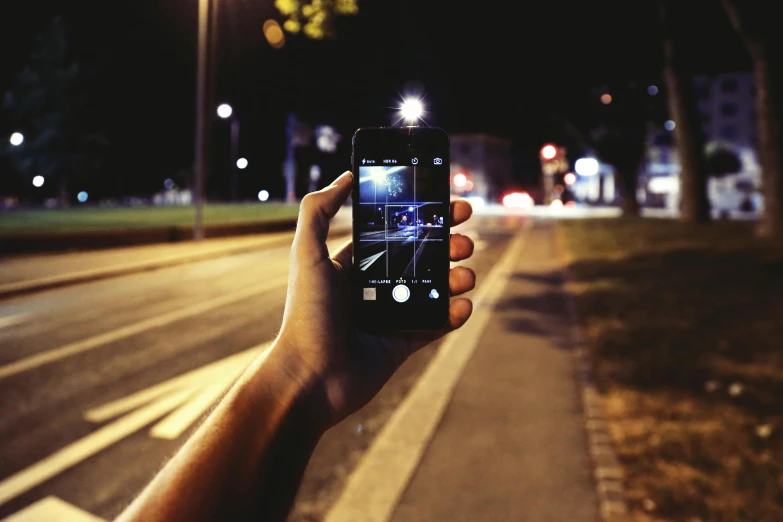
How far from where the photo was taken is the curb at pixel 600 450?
384 centimetres

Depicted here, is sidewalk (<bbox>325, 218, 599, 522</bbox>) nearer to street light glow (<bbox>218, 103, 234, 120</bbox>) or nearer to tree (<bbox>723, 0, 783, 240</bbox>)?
tree (<bbox>723, 0, 783, 240</bbox>)

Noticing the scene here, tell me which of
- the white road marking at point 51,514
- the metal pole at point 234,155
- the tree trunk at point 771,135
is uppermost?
the metal pole at point 234,155

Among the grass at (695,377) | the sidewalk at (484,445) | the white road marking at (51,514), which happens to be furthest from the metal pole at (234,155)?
the white road marking at (51,514)

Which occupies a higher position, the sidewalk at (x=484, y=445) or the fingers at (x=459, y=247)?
the fingers at (x=459, y=247)

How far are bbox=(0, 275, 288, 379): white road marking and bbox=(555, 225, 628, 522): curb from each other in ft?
18.2

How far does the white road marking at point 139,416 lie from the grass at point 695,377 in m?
2.79

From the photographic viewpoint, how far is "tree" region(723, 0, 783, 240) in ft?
50.9

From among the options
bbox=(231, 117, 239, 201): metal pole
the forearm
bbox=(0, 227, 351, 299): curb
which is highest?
bbox=(231, 117, 239, 201): metal pole

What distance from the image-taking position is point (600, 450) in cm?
471

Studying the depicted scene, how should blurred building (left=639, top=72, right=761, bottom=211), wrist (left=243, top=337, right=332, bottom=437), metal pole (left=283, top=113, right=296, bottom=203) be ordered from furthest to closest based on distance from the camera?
blurred building (left=639, top=72, right=761, bottom=211), metal pole (left=283, top=113, right=296, bottom=203), wrist (left=243, top=337, right=332, bottom=437)

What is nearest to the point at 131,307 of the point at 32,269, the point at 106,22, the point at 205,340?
the point at 205,340

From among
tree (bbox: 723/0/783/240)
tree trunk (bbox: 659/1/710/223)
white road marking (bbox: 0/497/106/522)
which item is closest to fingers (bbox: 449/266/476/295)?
white road marking (bbox: 0/497/106/522)

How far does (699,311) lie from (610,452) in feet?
18.7

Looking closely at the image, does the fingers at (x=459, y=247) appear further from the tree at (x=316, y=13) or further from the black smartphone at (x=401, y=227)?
the tree at (x=316, y=13)
